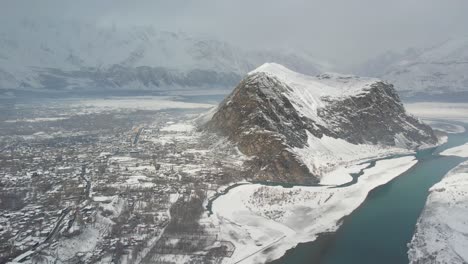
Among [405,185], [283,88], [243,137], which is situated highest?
[283,88]

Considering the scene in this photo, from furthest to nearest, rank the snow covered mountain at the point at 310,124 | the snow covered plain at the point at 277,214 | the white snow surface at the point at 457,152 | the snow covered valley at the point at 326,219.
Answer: the white snow surface at the point at 457,152
the snow covered mountain at the point at 310,124
the snow covered plain at the point at 277,214
the snow covered valley at the point at 326,219

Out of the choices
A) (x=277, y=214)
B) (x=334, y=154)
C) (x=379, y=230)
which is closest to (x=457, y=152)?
(x=334, y=154)

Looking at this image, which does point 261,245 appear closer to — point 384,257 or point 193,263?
point 193,263

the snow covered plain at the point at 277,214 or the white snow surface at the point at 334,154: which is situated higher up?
the white snow surface at the point at 334,154

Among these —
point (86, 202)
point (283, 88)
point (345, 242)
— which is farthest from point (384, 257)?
point (283, 88)

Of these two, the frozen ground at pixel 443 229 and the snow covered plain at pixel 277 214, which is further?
the snow covered plain at pixel 277 214

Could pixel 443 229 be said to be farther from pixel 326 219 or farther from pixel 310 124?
pixel 310 124

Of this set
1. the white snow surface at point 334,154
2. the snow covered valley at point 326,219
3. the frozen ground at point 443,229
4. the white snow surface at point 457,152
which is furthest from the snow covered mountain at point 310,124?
the frozen ground at point 443,229

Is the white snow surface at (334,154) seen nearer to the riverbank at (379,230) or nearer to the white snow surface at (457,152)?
the white snow surface at (457,152)
